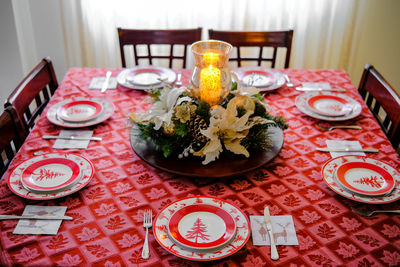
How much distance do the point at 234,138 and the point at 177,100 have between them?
9.4 inches

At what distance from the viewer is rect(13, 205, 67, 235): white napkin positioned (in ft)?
3.95

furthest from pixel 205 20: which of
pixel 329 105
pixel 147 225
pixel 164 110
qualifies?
pixel 147 225

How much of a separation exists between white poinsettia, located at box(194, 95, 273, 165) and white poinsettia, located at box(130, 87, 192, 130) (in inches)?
5.1

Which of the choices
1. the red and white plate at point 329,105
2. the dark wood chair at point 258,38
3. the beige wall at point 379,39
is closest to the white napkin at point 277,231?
the red and white plate at point 329,105

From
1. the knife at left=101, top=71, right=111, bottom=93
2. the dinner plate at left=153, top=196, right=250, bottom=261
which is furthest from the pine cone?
the knife at left=101, top=71, right=111, bottom=93

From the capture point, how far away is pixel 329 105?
1883 mm

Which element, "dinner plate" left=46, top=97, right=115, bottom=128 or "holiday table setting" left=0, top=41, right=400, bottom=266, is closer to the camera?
"holiday table setting" left=0, top=41, right=400, bottom=266

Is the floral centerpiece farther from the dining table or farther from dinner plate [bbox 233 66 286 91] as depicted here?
dinner plate [bbox 233 66 286 91]

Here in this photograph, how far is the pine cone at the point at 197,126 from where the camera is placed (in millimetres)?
1462

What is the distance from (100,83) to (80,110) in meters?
0.29

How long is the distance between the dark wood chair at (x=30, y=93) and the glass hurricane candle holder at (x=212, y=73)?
2.23ft

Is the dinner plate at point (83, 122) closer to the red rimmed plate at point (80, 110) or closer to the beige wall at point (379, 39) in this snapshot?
the red rimmed plate at point (80, 110)

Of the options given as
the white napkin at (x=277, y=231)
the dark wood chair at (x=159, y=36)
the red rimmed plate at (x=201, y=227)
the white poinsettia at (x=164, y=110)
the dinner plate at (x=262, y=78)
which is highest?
the dark wood chair at (x=159, y=36)

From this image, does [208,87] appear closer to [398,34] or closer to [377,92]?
[377,92]
